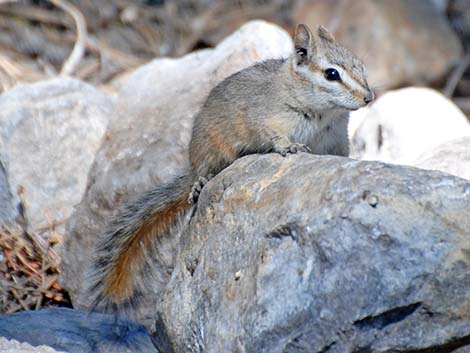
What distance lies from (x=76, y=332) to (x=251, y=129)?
1166 mm

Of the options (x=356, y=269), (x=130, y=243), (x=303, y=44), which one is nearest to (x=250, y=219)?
(x=356, y=269)

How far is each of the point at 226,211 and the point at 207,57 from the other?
7.55 ft

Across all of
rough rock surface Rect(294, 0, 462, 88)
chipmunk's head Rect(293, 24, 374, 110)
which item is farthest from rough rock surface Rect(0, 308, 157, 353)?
rough rock surface Rect(294, 0, 462, 88)

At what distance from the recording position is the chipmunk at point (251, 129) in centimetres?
417

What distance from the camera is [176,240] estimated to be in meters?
4.36

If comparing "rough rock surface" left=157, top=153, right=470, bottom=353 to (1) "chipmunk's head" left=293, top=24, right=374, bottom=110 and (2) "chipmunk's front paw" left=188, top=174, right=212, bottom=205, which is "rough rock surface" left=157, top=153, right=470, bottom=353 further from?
(2) "chipmunk's front paw" left=188, top=174, right=212, bottom=205

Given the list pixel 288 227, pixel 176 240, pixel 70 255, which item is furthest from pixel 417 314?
pixel 70 255

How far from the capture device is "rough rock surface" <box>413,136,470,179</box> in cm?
430

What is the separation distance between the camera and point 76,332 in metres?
4.11

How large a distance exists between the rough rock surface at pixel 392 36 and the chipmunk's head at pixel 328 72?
386 centimetres

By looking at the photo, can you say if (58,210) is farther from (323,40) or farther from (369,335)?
(369,335)

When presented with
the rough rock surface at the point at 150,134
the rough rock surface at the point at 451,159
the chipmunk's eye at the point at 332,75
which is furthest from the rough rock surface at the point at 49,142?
the rough rock surface at the point at 451,159

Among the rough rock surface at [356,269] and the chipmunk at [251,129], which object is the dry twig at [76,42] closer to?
the chipmunk at [251,129]

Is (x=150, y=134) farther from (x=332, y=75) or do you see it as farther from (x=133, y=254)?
(x=332, y=75)
